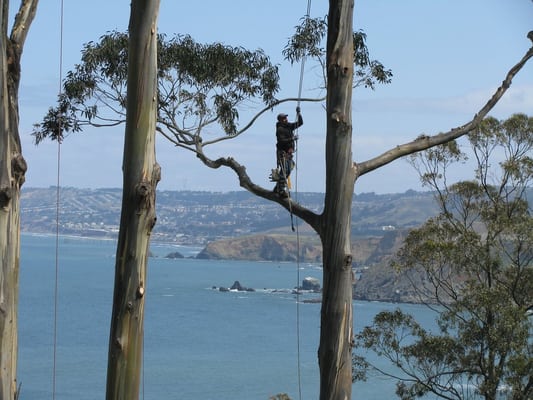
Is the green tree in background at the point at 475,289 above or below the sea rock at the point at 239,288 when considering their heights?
above

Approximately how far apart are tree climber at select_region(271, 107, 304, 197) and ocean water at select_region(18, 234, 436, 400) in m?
7.63

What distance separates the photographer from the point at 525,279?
580 inches

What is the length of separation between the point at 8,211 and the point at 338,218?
7.10 ft

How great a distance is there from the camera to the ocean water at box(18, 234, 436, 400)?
38.2m

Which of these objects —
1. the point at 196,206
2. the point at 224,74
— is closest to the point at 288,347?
the point at 224,74

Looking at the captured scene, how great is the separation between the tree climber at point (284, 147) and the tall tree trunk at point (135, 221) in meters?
2.36

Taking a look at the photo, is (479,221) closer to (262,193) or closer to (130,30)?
(262,193)

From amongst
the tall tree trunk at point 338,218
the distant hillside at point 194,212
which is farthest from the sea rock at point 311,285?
the tall tree trunk at point 338,218

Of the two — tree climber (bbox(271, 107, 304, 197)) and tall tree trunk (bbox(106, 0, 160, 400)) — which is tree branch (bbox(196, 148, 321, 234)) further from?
tall tree trunk (bbox(106, 0, 160, 400))

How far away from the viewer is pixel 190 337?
2135 inches

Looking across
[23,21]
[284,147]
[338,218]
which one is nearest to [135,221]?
[23,21]

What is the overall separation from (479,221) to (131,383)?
12008mm

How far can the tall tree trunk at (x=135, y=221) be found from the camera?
4.56 meters

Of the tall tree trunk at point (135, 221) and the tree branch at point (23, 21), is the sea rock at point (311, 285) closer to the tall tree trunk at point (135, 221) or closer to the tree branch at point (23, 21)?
the tree branch at point (23, 21)
